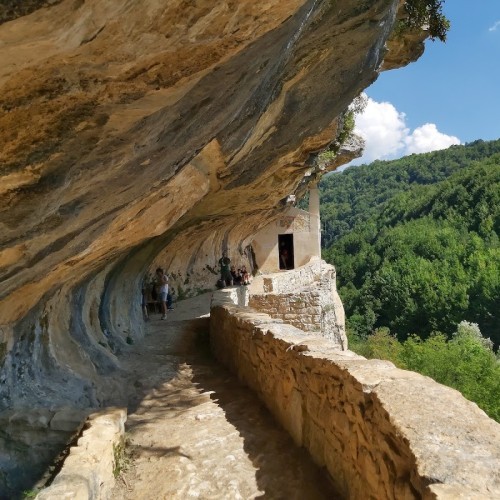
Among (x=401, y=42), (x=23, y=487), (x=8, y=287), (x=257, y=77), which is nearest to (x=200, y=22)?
(x=257, y=77)

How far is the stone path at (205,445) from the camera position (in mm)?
3039

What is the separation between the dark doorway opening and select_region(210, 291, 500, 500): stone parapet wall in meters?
16.5

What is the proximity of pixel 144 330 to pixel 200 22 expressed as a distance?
696 centimetres

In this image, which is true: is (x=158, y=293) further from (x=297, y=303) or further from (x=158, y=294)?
(x=297, y=303)

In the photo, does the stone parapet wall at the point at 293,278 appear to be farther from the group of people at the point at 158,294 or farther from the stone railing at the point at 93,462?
the stone railing at the point at 93,462

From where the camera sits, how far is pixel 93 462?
9.19 ft

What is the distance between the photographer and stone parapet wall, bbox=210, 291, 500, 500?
5.73 feet

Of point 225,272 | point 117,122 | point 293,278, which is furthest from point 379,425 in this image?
point 293,278

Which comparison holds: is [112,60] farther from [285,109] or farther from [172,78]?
[285,109]

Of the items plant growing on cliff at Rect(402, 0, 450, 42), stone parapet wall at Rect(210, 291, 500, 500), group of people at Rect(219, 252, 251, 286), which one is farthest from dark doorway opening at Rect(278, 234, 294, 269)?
stone parapet wall at Rect(210, 291, 500, 500)

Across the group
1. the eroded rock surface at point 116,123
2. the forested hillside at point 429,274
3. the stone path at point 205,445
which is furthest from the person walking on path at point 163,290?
the forested hillside at point 429,274

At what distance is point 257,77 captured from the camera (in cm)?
367

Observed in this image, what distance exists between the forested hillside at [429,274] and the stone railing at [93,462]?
17.0m

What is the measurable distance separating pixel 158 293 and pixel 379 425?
907 cm
